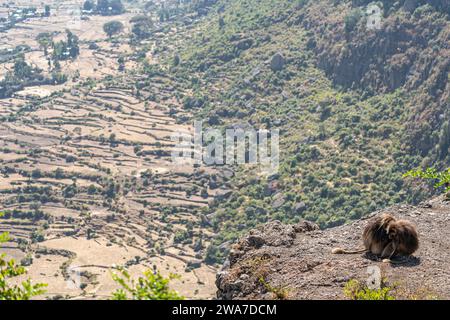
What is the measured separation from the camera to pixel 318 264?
23.8 metres

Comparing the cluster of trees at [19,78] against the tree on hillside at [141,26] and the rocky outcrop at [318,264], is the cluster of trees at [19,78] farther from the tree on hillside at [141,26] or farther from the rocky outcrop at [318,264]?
the rocky outcrop at [318,264]

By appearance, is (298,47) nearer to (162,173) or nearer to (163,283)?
(162,173)

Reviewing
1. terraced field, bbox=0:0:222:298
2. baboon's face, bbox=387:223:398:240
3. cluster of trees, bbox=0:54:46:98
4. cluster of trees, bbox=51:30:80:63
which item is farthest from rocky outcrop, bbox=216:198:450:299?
cluster of trees, bbox=51:30:80:63

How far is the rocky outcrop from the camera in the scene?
71.6ft

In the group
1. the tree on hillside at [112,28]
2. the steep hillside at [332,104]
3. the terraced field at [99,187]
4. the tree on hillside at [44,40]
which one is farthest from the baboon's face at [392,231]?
the tree on hillside at [112,28]

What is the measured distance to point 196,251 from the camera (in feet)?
288

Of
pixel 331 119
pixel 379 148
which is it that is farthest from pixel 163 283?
pixel 331 119

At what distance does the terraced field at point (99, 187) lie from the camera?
280 ft

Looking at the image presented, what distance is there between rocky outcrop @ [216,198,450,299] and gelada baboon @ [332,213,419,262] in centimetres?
28

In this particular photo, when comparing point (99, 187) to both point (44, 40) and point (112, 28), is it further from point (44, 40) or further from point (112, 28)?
point (44, 40)

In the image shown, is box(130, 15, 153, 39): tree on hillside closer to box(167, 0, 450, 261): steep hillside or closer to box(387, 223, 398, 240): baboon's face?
box(167, 0, 450, 261): steep hillside

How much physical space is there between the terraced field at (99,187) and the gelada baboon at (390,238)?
50.0m
